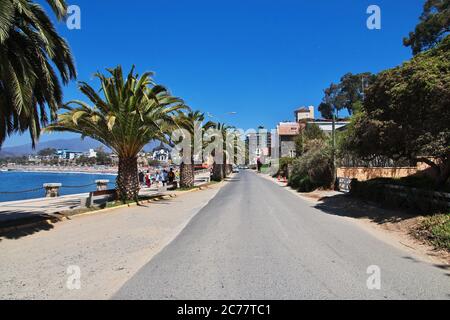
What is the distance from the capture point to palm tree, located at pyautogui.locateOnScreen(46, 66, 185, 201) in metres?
16.6

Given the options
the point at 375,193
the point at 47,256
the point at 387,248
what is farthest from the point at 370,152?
the point at 47,256

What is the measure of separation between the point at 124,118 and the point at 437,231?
41.8 feet

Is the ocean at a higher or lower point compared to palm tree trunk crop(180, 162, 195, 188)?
lower

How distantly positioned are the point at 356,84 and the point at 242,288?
11679 cm

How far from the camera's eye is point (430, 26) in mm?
35094

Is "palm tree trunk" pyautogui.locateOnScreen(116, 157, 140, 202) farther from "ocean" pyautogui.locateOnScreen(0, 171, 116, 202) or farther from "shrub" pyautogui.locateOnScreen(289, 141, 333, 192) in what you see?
"shrub" pyautogui.locateOnScreen(289, 141, 333, 192)

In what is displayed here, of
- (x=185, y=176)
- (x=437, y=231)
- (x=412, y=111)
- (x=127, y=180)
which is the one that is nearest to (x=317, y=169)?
(x=185, y=176)

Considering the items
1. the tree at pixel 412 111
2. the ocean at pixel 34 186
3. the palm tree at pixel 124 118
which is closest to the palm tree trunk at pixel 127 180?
the palm tree at pixel 124 118

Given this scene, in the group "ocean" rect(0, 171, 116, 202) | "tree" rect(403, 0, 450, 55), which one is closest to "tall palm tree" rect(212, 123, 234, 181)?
"ocean" rect(0, 171, 116, 202)

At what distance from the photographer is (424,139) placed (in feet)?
43.4

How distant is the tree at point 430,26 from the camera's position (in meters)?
33.9

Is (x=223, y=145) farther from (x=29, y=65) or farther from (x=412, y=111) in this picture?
(x=29, y=65)

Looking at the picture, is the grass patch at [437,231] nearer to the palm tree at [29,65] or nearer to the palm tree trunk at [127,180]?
the palm tree at [29,65]

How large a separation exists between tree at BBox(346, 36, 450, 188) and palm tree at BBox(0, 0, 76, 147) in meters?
10.6
